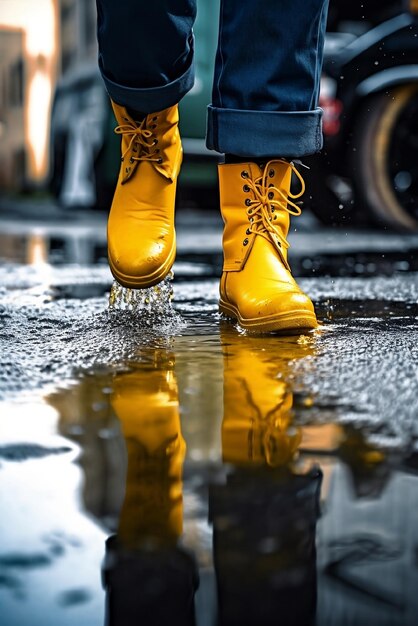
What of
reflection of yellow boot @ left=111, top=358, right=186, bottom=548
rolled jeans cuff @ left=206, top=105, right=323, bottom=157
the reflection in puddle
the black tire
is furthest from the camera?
the black tire

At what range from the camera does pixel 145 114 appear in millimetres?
1799

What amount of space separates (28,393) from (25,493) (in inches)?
13.5

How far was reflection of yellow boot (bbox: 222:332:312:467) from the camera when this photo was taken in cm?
91

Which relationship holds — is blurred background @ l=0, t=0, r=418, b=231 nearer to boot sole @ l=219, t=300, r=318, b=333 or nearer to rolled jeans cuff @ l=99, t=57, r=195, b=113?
rolled jeans cuff @ l=99, t=57, r=195, b=113

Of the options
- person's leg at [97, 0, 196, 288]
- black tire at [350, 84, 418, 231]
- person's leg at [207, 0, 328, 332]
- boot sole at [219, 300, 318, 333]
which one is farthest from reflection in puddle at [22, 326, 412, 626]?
black tire at [350, 84, 418, 231]

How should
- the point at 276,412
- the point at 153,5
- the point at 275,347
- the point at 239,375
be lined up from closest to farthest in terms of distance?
the point at 276,412
the point at 239,375
the point at 275,347
the point at 153,5

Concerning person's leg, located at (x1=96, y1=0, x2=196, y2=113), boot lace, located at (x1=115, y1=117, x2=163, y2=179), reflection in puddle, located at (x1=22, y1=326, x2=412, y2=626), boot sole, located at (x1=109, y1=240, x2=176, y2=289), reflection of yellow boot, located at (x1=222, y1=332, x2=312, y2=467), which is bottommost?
reflection in puddle, located at (x1=22, y1=326, x2=412, y2=626)

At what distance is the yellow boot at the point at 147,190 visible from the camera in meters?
1.78

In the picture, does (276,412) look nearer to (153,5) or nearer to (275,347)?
(275,347)

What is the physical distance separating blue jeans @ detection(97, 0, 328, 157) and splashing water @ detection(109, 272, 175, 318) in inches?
11.5

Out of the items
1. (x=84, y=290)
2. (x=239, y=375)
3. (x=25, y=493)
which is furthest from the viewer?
(x=84, y=290)

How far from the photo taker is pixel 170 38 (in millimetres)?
1675

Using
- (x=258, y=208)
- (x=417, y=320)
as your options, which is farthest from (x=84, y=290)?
(x=417, y=320)

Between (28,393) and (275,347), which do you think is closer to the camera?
(28,393)
